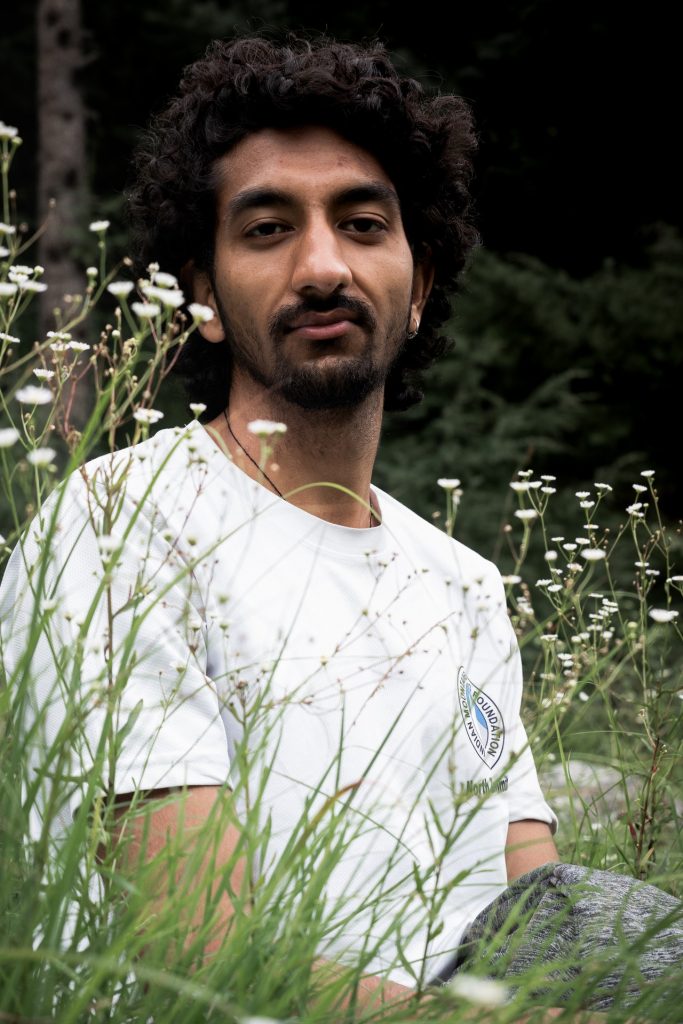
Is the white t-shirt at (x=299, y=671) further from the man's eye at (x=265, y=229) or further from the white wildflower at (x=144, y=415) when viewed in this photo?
the man's eye at (x=265, y=229)

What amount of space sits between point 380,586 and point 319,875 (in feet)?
3.47

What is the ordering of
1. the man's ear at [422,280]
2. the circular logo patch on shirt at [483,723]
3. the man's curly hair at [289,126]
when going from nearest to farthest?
the circular logo patch on shirt at [483,723] → the man's curly hair at [289,126] → the man's ear at [422,280]

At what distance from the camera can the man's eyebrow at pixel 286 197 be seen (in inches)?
93.6

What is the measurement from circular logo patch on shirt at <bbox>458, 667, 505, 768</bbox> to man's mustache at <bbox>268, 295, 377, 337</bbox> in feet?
2.65

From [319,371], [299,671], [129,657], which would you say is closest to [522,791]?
[299,671]

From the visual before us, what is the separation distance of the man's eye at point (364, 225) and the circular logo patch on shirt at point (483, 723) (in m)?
1.04

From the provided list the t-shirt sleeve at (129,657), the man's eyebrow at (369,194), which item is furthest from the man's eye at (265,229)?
the t-shirt sleeve at (129,657)

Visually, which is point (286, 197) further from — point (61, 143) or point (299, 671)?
point (61, 143)

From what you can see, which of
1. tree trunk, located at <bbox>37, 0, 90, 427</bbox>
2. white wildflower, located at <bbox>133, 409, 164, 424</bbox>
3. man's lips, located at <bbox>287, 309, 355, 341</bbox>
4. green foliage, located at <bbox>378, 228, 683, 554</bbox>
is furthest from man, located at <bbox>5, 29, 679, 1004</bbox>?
tree trunk, located at <bbox>37, 0, 90, 427</bbox>

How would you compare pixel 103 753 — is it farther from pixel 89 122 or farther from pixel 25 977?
pixel 89 122

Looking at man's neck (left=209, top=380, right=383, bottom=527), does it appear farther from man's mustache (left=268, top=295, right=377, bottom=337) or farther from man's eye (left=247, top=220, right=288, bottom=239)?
man's eye (left=247, top=220, right=288, bottom=239)

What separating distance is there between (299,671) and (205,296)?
1255mm

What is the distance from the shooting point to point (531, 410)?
27.8ft

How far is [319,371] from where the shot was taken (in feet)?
7.71
